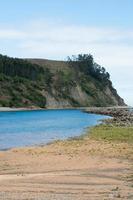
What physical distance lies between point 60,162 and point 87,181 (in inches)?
333

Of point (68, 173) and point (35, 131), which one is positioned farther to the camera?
point (35, 131)

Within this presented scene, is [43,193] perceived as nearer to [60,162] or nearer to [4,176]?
[4,176]

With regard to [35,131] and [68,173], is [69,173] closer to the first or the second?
[68,173]

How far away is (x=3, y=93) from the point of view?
606ft

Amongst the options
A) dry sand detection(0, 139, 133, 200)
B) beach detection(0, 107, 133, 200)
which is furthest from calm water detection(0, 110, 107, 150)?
beach detection(0, 107, 133, 200)

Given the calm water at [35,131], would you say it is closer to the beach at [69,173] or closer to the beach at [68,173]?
the beach at [68,173]

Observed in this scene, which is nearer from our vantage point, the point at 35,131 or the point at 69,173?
Result: the point at 69,173

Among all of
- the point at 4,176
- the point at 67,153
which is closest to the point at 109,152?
the point at 67,153

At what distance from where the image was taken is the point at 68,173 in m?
24.5

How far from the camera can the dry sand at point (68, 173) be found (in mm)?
18234

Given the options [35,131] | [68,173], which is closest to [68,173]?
[68,173]

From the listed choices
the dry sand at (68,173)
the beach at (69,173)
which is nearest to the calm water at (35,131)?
the dry sand at (68,173)

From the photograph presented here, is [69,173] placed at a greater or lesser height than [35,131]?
lesser

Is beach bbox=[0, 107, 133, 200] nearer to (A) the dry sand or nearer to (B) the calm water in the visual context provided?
(A) the dry sand
